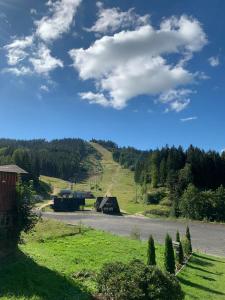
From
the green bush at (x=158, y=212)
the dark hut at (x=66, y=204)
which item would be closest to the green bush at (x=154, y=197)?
the green bush at (x=158, y=212)

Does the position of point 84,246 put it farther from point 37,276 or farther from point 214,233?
point 214,233

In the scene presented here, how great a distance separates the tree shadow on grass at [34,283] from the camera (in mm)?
19312

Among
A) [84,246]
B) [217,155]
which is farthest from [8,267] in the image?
[217,155]

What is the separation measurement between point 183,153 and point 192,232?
7162 cm

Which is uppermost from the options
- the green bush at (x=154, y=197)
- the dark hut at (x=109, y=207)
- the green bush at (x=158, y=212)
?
the green bush at (x=154, y=197)

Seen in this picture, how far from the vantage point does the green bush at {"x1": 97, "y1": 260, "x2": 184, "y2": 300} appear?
63.3 feet

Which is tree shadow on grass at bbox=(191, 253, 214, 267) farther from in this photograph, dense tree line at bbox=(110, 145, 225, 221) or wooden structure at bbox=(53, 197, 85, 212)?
wooden structure at bbox=(53, 197, 85, 212)

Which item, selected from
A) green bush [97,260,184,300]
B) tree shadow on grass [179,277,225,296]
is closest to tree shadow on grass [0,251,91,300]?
green bush [97,260,184,300]

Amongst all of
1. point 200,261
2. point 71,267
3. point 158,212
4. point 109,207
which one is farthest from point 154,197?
point 71,267

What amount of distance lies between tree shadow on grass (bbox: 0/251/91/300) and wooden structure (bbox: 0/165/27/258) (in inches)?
39.5

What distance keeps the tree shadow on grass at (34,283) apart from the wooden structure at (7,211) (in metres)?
1.00

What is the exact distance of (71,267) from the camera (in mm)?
26766

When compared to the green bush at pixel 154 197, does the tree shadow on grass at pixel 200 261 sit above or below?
below

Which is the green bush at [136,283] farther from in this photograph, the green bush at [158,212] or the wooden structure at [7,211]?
the green bush at [158,212]
